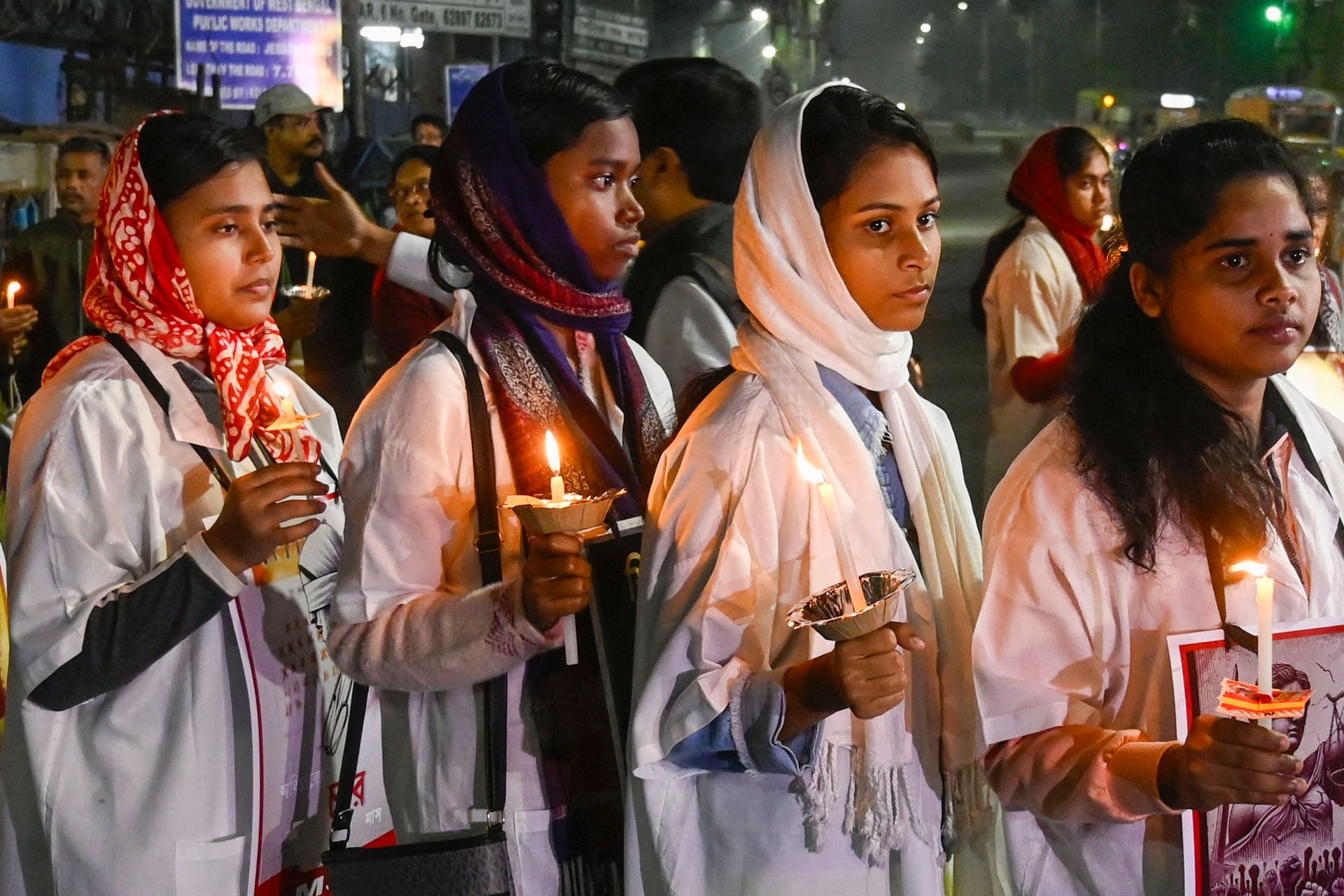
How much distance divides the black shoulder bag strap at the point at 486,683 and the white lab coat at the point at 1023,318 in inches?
140

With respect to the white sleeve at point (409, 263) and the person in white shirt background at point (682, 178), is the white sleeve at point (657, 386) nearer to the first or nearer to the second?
the person in white shirt background at point (682, 178)

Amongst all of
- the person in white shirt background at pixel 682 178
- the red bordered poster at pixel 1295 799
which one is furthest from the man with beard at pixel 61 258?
the red bordered poster at pixel 1295 799

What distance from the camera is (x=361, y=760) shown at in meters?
3.21

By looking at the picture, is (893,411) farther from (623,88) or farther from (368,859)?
(623,88)

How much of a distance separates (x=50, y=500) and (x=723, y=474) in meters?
Result: 1.36

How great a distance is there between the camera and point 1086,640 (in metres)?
2.20

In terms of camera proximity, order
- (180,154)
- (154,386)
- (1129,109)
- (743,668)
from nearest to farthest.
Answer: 1. (743,668)
2. (154,386)
3. (180,154)
4. (1129,109)

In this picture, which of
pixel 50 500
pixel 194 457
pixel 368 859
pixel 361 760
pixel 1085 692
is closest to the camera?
pixel 1085 692

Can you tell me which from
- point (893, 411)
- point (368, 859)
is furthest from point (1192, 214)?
point (368, 859)

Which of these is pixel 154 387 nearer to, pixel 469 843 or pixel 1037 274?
pixel 469 843

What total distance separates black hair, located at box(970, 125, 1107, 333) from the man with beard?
408 centimetres

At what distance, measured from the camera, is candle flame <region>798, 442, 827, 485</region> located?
217 cm

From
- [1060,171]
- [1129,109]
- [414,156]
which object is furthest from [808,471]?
[1129,109]

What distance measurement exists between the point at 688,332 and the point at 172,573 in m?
1.65
